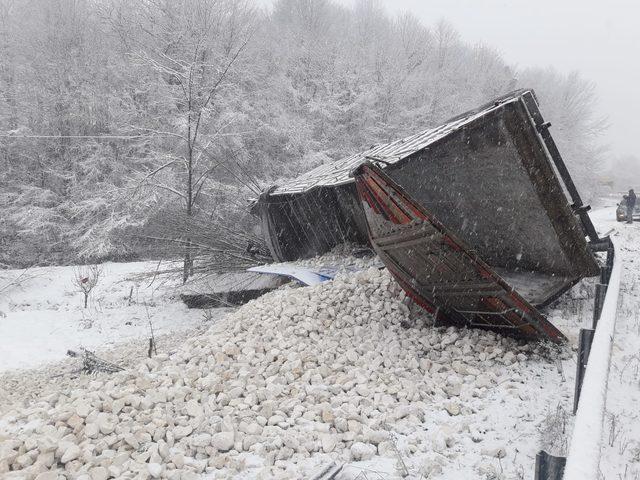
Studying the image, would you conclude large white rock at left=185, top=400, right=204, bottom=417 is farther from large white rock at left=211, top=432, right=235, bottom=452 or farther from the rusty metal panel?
the rusty metal panel

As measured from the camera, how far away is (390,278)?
19.3ft

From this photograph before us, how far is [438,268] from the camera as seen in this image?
4.32m

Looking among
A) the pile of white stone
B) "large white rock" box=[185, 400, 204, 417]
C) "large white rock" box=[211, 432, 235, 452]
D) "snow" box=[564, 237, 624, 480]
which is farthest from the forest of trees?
"snow" box=[564, 237, 624, 480]

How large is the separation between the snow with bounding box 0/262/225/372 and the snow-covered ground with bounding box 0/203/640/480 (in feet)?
11.0

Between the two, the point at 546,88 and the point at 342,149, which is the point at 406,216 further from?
the point at 546,88

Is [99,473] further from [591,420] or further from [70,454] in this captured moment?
[591,420]

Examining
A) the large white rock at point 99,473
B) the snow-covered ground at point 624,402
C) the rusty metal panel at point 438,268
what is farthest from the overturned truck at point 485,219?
the large white rock at point 99,473

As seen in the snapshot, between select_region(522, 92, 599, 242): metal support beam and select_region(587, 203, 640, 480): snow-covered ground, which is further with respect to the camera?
select_region(522, 92, 599, 242): metal support beam

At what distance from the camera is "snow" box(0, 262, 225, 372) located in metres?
8.27

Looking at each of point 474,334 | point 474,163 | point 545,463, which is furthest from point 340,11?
point 545,463

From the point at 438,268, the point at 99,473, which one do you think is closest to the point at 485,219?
the point at 438,268

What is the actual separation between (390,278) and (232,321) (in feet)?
7.30

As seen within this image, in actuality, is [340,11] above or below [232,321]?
above

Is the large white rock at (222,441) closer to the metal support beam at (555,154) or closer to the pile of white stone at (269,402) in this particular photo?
the pile of white stone at (269,402)
